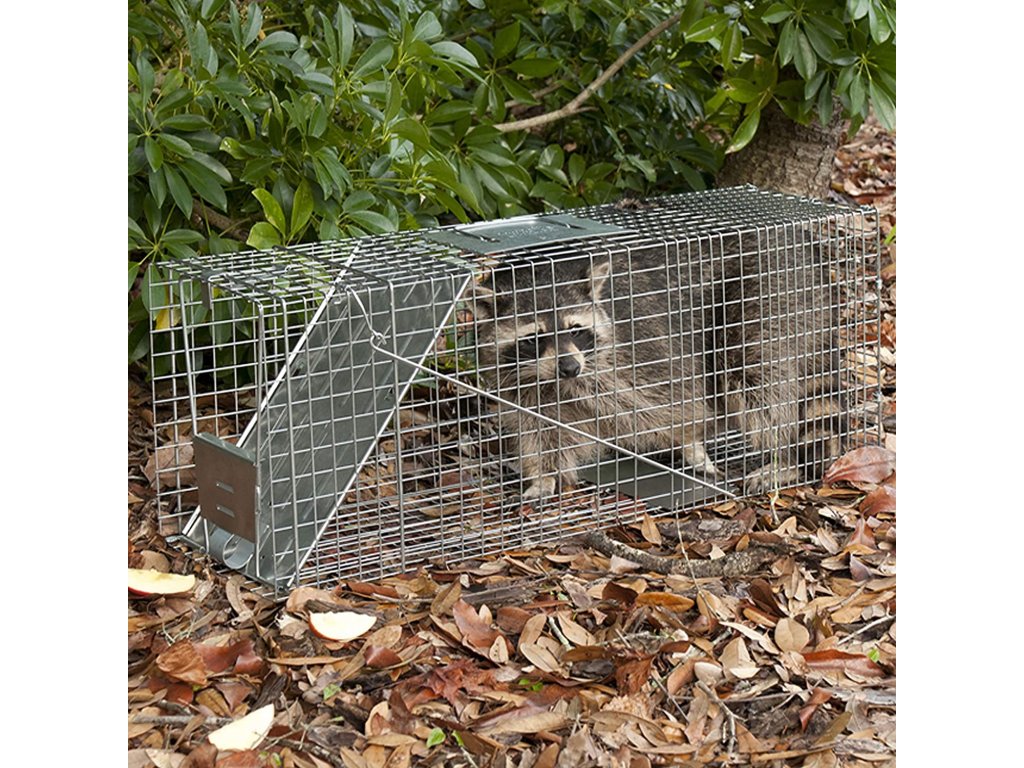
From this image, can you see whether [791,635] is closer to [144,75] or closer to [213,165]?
[213,165]

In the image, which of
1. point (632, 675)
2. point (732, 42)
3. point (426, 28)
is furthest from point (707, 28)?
point (632, 675)

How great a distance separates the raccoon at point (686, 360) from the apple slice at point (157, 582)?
3.19 feet

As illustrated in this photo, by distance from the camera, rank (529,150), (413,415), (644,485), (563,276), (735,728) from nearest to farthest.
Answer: (735,728) < (563,276) < (644,485) < (413,415) < (529,150)

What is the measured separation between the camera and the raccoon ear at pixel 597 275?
3.75 metres

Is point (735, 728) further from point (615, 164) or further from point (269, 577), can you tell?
point (615, 164)

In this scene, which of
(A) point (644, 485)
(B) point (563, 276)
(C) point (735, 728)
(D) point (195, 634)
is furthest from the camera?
(A) point (644, 485)

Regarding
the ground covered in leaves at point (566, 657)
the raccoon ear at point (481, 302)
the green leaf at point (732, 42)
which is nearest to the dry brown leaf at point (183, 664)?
the ground covered in leaves at point (566, 657)

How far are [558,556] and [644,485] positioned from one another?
20.3 inches

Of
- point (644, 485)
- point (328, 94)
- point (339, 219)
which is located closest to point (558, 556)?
point (644, 485)

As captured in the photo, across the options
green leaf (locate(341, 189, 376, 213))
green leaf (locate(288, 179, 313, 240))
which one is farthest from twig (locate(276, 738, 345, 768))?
green leaf (locate(341, 189, 376, 213))

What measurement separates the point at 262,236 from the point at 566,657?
5.24ft

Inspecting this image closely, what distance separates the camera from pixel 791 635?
10.4 feet

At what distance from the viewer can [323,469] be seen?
3533 mm

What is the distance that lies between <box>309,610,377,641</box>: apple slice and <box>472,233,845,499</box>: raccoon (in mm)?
Answer: 804
